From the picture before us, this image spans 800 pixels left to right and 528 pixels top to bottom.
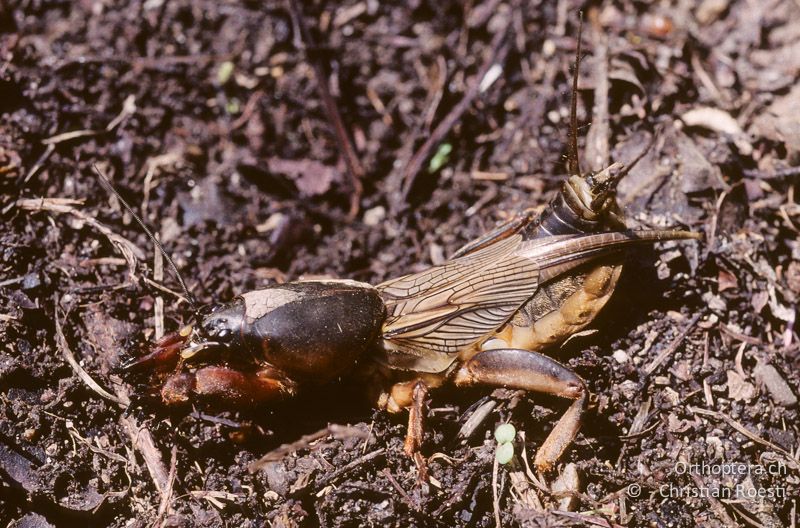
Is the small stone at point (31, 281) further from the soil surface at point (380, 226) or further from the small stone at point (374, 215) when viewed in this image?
the small stone at point (374, 215)

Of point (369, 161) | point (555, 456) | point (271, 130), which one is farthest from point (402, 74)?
point (555, 456)

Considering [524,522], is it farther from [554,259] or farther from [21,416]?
[21,416]

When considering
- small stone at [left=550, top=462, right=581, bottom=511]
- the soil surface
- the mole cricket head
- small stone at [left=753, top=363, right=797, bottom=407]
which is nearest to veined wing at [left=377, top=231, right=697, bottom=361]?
the mole cricket head

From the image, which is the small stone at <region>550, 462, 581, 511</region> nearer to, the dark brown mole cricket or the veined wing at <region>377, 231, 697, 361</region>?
the dark brown mole cricket

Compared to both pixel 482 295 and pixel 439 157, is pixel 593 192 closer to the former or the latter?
pixel 482 295

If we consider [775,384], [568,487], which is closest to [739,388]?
[775,384]

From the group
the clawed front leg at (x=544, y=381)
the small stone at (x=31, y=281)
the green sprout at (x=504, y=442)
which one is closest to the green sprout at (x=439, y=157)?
the clawed front leg at (x=544, y=381)
